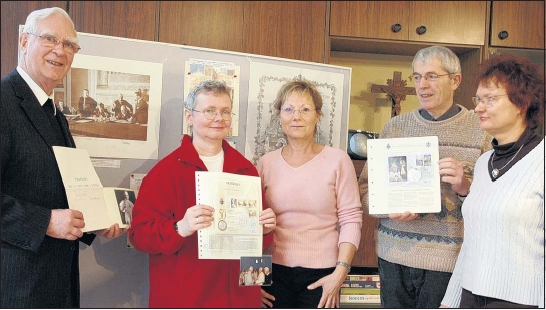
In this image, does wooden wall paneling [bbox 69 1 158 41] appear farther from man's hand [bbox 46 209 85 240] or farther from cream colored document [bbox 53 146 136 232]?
man's hand [bbox 46 209 85 240]

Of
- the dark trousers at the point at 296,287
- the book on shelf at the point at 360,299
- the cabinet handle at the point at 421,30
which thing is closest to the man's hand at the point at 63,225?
the dark trousers at the point at 296,287

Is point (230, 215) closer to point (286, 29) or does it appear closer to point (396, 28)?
point (286, 29)

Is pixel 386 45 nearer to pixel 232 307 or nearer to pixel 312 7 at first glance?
pixel 312 7

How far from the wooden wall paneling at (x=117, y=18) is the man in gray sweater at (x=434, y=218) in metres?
1.51

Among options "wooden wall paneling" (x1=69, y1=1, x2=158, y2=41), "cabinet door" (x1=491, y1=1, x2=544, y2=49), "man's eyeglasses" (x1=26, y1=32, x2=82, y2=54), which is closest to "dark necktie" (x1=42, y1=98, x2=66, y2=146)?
"man's eyeglasses" (x1=26, y1=32, x2=82, y2=54)

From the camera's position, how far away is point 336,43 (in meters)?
3.17

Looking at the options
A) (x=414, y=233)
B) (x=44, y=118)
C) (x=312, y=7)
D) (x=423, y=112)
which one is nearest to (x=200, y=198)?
(x=44, y=118)

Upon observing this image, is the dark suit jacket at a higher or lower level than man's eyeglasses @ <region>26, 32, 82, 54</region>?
lower

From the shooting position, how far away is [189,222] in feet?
5.53

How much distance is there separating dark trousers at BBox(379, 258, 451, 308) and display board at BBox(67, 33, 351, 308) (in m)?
0.88

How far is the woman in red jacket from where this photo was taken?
173 centimetres

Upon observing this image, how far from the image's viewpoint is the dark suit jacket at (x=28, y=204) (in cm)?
151

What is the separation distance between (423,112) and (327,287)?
852mm

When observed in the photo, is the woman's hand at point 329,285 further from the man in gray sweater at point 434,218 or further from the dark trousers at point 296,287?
the man in gray sweater at point 434,218
